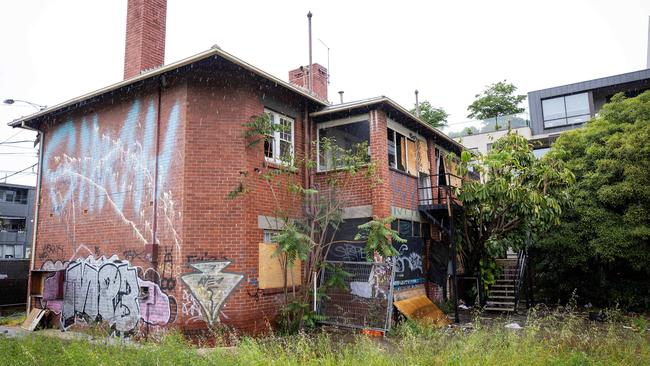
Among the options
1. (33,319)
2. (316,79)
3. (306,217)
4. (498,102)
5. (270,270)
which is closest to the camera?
(270,270)

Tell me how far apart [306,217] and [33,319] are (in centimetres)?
773

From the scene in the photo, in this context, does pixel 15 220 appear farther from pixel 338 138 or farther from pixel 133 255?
pixel 338 138

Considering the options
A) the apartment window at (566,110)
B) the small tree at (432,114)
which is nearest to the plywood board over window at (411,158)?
the apartment window at (566,110)

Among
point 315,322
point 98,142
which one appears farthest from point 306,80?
point 315,322

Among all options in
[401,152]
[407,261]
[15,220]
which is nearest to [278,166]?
[401,152]

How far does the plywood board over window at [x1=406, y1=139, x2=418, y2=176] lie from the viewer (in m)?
13.9

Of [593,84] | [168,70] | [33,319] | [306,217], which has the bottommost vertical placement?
[33,319]

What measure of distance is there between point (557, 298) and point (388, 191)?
9.82 m

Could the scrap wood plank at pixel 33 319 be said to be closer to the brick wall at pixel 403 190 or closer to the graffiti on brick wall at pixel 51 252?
the graffiti on brick wall at pixel 51 252

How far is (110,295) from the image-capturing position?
424 inches

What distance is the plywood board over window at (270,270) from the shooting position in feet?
34.6

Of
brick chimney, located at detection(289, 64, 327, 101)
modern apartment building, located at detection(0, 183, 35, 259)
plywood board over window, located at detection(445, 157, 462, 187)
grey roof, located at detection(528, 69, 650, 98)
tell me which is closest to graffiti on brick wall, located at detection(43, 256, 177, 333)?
brick chimney, located at detection(289, 64, 327, 101)

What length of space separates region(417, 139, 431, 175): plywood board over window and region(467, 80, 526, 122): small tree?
2578 centimetres

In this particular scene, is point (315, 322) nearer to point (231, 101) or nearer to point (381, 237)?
point (381, 237)
